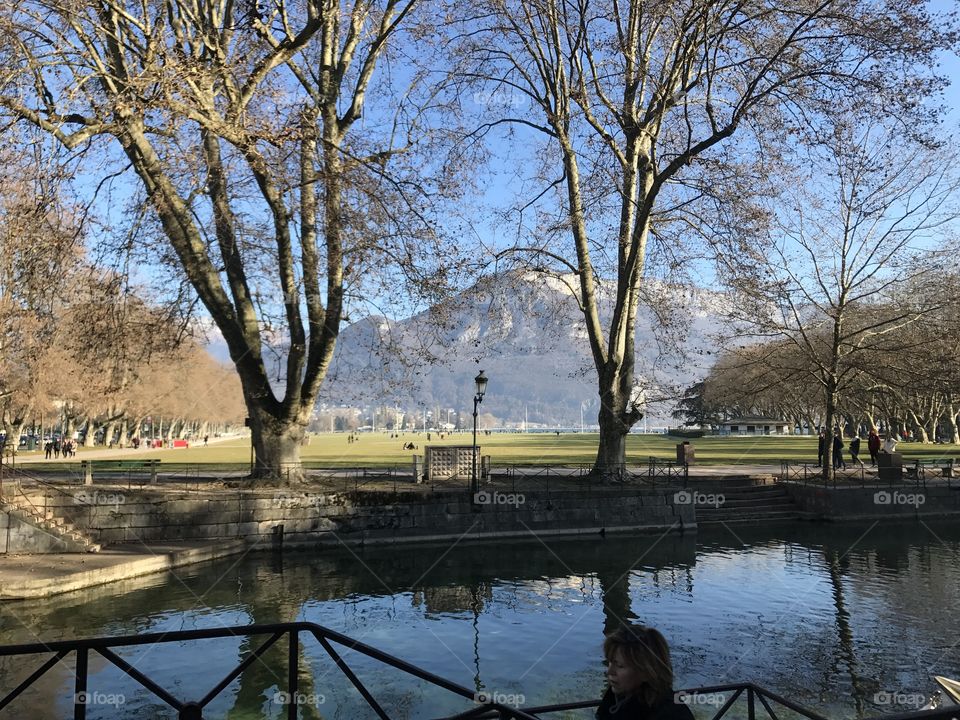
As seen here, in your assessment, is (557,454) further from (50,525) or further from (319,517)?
(50,525)

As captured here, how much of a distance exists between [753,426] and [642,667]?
143336mm

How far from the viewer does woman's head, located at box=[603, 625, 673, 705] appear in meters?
3.84

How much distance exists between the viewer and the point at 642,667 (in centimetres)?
387

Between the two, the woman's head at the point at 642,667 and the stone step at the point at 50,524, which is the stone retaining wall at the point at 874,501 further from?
the woman's head at the point at 642,667

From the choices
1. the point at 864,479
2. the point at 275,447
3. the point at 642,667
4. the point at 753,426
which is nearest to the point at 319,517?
the point at 275,447

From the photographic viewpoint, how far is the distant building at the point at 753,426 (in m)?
134

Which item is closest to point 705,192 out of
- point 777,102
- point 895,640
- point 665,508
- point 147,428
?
point 777,102

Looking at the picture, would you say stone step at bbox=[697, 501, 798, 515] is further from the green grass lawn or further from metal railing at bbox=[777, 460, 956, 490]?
the green grass lawn

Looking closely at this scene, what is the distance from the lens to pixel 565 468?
3756 centimetres

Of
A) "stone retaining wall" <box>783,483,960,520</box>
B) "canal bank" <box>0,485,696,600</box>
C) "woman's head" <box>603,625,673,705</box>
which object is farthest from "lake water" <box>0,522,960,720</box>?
"woman's head" <box>603,625,673,705</box>

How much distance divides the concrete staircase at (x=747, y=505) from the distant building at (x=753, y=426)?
107m

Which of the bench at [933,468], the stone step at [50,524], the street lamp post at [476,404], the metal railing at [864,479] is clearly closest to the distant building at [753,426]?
the bench at [933,468]

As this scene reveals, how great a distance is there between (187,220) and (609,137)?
1544 centimetres

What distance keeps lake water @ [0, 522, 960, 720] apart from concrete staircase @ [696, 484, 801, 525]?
172 inches
